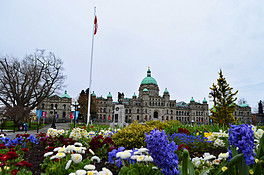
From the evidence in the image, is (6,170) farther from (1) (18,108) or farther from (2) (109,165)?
(1) (18,108)

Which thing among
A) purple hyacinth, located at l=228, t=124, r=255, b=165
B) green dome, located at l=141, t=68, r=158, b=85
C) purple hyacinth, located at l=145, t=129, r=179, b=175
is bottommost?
purple hyacinth, located at l=145, t=129, r=179, b=175

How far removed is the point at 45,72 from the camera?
88.8 feet

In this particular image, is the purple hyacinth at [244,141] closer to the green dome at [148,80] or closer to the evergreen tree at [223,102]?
the evergreen tree at [223,102]

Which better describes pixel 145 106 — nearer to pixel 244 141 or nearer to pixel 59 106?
pixel 59 106

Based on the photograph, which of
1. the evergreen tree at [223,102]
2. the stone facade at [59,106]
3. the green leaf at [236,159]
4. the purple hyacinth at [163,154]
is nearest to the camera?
the green leaf at [236,159]

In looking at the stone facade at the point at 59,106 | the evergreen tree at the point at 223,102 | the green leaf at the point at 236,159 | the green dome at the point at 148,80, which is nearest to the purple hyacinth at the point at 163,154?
the green leaf at the point at 236,159

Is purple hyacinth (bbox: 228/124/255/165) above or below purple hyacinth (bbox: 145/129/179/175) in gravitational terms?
above

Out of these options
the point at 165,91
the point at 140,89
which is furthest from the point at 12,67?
the point at 165,91

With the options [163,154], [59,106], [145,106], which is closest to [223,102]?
[163,154]

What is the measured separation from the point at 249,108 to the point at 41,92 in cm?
9182

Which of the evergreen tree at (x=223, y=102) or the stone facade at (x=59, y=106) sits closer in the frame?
the evergreen tree at (x=223, y=102)

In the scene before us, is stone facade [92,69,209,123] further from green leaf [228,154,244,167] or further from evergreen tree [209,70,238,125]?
green leaf [228,154,244,167]

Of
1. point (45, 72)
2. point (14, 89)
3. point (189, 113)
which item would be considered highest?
point (45, 72)

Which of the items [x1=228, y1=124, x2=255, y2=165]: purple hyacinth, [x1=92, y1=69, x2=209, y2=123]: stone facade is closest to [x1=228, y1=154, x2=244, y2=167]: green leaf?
[x1=228, y1=124, x2=255, y2=165]: purple hyacinth
